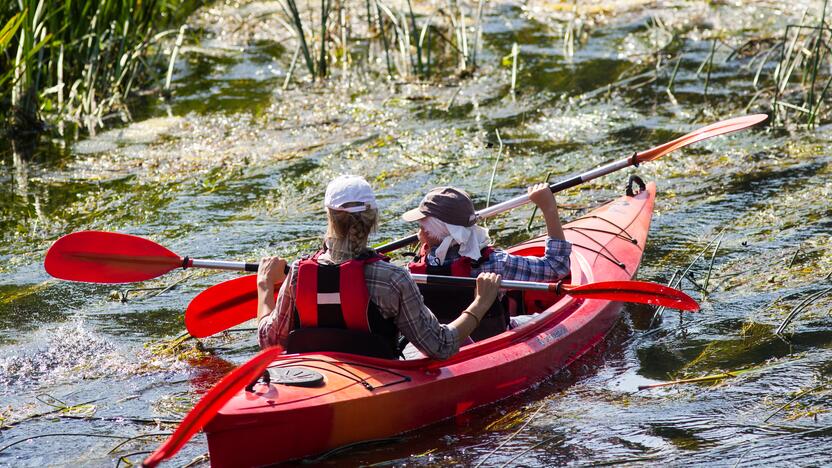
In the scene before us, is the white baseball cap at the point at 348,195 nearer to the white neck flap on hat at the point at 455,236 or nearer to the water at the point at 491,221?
the white neck flap on hat at the point at 455,236

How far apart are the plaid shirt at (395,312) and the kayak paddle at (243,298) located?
69 cm

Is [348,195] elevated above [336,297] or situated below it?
above

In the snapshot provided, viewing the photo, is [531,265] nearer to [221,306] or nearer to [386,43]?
[221,306]

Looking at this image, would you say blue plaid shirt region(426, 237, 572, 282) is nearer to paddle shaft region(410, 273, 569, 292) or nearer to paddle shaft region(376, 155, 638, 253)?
paddle shaft region(410, 273, 569, 292)

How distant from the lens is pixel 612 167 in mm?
5664

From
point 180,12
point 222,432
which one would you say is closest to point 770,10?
point 180,12

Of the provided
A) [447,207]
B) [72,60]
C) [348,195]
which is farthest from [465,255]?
[72,60]

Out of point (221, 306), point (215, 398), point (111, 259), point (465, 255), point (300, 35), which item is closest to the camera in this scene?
point (215, 398)

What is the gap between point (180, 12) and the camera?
11.4 meters

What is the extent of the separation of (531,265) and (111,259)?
1853mm

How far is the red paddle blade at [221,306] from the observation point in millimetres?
5062

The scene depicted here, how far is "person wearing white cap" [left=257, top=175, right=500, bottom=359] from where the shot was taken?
3.77 meters

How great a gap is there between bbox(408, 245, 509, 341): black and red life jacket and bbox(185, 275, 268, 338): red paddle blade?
822mm

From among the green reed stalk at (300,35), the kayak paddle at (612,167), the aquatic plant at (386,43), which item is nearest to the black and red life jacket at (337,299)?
the kayak paddle at (612,167)
